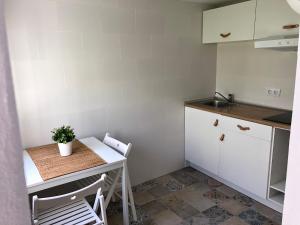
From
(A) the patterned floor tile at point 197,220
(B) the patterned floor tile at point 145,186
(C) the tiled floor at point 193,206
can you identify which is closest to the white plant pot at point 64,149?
(C) the tiled floor at point 193,206

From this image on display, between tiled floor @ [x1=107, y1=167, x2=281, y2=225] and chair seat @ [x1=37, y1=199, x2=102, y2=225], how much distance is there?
24.1 inches

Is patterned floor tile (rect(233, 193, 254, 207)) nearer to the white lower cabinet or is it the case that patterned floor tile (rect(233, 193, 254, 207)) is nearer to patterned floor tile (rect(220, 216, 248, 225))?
the white lower cabinet

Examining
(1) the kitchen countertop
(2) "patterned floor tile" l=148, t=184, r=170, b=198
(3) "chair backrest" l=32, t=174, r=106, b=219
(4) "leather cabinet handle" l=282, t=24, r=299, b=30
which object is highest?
(4) "leather cabinet handle" l=282, t=24, r=299, b=30

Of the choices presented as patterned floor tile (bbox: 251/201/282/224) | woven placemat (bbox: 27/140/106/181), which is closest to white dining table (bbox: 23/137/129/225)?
woven placemat (bbox: 27/140/106/181)

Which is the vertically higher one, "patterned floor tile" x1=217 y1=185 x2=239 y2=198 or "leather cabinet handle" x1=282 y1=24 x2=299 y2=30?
"leather cabinet handle" x1=282 y1=24 x2=299 y2=30

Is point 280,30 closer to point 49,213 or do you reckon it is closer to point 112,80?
point 112,80

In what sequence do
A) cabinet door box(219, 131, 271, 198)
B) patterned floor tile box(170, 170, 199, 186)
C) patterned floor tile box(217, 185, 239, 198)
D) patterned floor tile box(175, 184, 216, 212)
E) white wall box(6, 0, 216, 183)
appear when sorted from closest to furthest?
1. white wall box(6, 0, 216, 183)
2. cabinet door box(219, 131, 271, 198)
3. patterned floor tile box(175, 184, 216, 212)
4. patterned floor tile box(217, 185, 239, 198)
5. patterned floor tile box(170, 170, 199, 186)

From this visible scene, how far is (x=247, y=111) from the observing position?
2520 mm

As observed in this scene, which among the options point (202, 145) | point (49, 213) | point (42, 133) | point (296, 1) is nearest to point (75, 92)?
point (42, 133)

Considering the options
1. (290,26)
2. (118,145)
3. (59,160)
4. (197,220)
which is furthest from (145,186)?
(290,26)

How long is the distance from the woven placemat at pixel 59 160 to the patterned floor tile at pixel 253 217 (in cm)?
137

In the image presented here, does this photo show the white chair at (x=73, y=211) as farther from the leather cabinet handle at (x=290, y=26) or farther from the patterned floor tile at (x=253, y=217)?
the leather cabinet handle at (x=290, y=26)

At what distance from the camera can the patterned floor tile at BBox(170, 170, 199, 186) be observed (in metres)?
2.78

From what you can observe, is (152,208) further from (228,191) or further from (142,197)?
(228,191)
